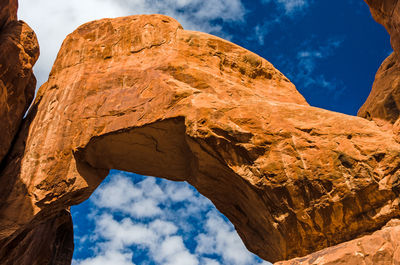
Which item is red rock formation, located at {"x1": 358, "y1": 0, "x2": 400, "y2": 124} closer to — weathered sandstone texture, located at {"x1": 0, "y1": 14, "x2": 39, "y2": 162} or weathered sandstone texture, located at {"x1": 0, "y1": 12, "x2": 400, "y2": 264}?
weathered sandstone texture, located at {"x1": 0, "y1": 12, "x2": 400, "y2": 264}

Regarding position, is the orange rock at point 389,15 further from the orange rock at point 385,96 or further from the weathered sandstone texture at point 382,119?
the orange rock at point 385,96

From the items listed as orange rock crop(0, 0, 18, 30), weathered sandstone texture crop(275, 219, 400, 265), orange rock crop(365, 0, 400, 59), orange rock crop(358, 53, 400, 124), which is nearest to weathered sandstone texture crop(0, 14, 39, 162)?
orange rock crop(0, 0, 18, 30)

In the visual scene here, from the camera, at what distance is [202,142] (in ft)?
31.2

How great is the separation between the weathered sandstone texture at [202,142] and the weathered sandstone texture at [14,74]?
0.53 metres

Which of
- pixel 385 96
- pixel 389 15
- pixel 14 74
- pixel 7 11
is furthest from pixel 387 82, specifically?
pixel 7 11

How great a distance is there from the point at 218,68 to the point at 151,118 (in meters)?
3.22

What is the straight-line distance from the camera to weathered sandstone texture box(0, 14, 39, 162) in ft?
37.4

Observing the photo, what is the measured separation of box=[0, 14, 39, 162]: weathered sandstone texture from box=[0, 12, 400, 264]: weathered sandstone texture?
0.53 metres

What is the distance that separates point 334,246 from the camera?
8.36 meters

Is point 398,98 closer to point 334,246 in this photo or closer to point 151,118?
point 334,246

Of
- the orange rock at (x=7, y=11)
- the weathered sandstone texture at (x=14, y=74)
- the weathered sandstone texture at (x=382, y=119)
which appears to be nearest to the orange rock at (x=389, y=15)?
the weathered sandstone texture at (x=382, y=119)

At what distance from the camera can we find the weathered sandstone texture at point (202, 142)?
8.70 metres

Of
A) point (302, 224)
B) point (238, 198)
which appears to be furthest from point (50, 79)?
point (302, 224)

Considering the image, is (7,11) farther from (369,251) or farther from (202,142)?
(369,251)
